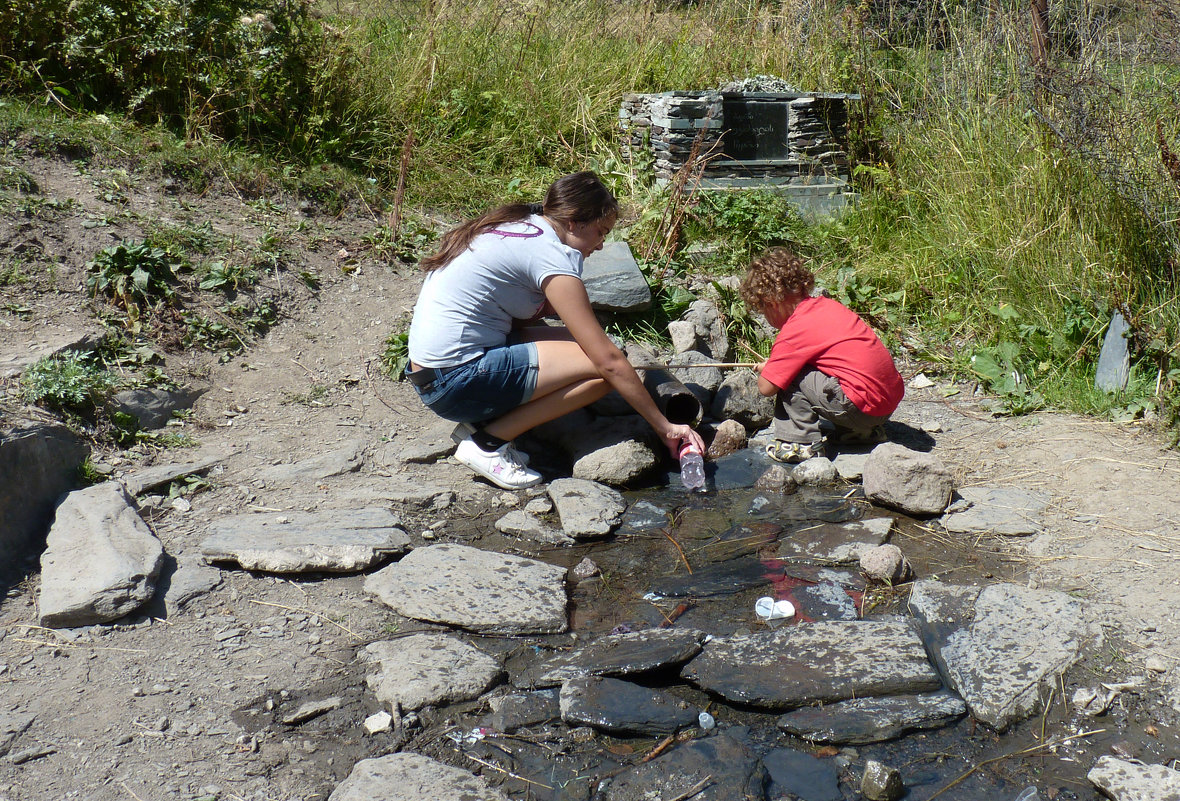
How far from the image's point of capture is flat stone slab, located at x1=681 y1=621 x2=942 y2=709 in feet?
8.29

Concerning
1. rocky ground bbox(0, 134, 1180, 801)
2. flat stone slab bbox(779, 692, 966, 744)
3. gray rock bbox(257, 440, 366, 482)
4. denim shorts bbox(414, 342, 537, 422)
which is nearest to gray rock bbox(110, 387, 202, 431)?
Answer: rocky ground bbox(0, 134, 1180, 801)

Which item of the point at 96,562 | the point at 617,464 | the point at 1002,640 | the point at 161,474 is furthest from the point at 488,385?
the point at 1002,640

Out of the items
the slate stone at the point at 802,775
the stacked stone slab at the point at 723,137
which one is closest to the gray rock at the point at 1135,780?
the slate stone at the point at 802,775

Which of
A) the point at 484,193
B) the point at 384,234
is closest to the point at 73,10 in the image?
the point at 384,234

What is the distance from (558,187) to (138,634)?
88.5 inches

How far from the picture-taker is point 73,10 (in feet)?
18.7

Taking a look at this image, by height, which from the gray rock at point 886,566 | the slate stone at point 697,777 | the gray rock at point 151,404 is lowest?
the gray rock at point 886,566

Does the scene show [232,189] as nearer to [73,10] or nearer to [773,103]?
[73,10]

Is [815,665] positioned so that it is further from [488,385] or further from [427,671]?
[488,385]

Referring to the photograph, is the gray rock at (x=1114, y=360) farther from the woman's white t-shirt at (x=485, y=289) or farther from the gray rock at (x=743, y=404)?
the woman's white t-shirt at (x=485, y=289)

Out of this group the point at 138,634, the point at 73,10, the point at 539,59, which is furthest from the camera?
the point at 539,59

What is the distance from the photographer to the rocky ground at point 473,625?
90.0 inches

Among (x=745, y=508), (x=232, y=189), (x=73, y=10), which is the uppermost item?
(x=73, y=10)

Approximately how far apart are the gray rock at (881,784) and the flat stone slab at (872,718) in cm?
18
